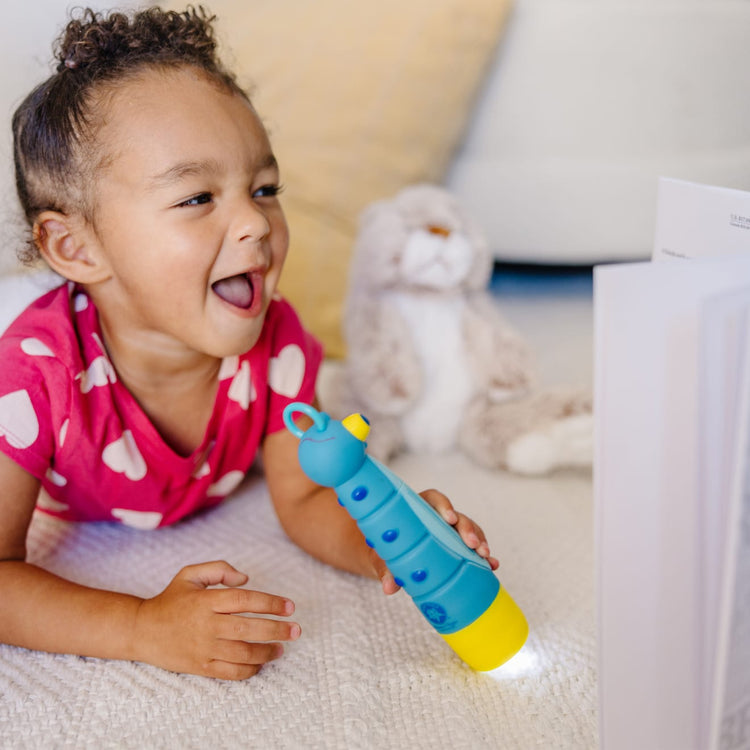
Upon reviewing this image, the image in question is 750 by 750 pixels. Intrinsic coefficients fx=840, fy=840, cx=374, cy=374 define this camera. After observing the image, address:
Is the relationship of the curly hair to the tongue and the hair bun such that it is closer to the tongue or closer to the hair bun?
the hair bun

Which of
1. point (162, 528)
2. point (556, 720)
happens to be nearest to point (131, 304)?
point (162, 528)

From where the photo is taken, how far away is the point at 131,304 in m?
0.76

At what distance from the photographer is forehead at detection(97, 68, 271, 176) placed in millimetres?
683

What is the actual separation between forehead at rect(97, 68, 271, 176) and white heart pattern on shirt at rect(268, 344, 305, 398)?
214 millimetres

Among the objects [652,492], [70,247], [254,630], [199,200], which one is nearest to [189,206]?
[199,200]

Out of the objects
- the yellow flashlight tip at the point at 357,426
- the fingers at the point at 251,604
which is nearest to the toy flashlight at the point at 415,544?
the yellow flashlight tip at the point at 357,426

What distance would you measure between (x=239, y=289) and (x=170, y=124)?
0.49 feet

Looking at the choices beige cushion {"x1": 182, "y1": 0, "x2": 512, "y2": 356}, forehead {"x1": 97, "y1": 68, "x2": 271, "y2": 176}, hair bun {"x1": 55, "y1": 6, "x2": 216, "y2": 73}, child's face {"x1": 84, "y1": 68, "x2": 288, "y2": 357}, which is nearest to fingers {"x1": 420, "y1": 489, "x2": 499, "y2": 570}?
child's face {"x1": 84, "y1": 68, "x2": 288, "y2": 357}

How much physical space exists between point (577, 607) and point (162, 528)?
0.41 metres

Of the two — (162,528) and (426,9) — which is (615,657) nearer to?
(162,528)

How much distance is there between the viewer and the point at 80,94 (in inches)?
28.3

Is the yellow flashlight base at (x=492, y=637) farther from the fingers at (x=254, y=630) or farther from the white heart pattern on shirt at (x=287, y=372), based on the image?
the white heart pattern on shirt at (x=287, y=372)

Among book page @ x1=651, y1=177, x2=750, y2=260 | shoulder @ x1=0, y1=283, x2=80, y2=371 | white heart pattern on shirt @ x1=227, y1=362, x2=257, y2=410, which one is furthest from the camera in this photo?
white heart pattern on shirt @ x1=227, y1=362, x2=257, y2=410

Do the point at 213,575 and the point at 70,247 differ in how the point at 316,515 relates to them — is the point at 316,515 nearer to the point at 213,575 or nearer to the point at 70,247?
the point at 213,575
